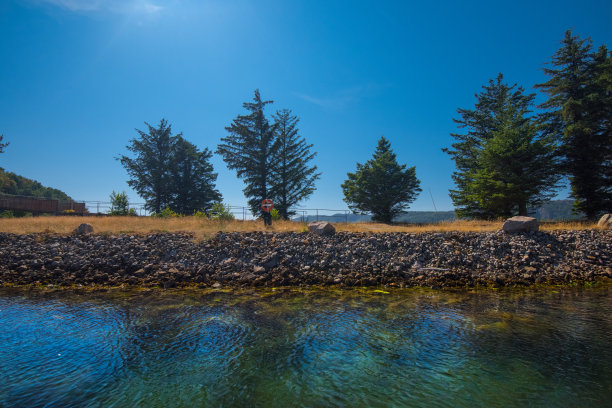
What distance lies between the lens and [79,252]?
12.3m

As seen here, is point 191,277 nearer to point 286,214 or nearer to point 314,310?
point 314,310

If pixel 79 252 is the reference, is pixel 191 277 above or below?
below

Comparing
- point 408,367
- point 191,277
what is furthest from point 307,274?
point 408,367

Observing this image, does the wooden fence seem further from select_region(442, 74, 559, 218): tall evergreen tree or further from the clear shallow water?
select_region(442, 74, 559, 218): tall evergreen tree

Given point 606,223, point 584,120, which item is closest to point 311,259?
point 606,223

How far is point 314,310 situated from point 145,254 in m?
8.87

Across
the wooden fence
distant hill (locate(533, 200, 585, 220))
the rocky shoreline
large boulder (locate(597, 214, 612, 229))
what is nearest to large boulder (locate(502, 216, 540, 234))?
the rocky shoreline

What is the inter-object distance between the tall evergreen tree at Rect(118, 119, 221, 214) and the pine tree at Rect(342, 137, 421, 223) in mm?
→ 19608

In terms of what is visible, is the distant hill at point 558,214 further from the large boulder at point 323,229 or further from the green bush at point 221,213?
the green bush at point 221,213

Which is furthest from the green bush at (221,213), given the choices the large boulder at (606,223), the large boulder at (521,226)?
the large boulder at (606,223)

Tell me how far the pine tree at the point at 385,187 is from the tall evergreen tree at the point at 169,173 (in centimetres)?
1961

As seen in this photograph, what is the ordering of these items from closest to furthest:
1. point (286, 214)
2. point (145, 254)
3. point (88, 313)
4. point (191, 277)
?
1. point (88, 313)
2. point (191, 277)
3. point (145, 254)
4. point (286, 214)

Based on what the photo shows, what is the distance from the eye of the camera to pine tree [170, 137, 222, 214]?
33.0 metres

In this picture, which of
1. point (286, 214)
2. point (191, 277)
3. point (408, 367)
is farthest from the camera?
point (286, 214)
